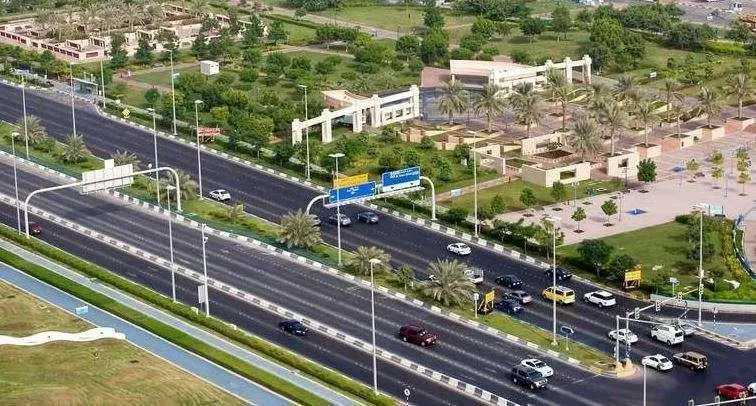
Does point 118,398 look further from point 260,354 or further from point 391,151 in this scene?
point 391,151

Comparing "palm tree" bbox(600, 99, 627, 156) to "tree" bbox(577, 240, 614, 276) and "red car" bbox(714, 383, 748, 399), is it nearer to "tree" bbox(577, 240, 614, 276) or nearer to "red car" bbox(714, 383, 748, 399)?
"tree" bbox(577, 240, 614, 276)

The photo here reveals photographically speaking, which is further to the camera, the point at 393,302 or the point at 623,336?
the point at 393,302

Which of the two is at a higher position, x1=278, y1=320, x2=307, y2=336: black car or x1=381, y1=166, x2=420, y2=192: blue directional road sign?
x1=381, y1=166, x2=420, y2=192: blue directional road sign

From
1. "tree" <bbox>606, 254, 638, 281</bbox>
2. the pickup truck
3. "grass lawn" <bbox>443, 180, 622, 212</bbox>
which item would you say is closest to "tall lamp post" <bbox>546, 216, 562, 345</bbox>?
"tree" <bbox>606, 254, 638, 281</bbox>

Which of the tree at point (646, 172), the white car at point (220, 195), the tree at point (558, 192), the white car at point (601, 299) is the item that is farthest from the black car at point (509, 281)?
the white car at point (220, 195)

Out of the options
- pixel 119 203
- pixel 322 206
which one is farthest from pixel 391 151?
pixel 119 203

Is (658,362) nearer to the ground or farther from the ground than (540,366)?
nearer to the ground

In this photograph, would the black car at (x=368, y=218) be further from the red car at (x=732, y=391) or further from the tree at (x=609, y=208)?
the red car at (x=732, y=391)

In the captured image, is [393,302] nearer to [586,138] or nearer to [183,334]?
[183,334]

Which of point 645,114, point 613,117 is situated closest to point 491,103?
point 613,117
